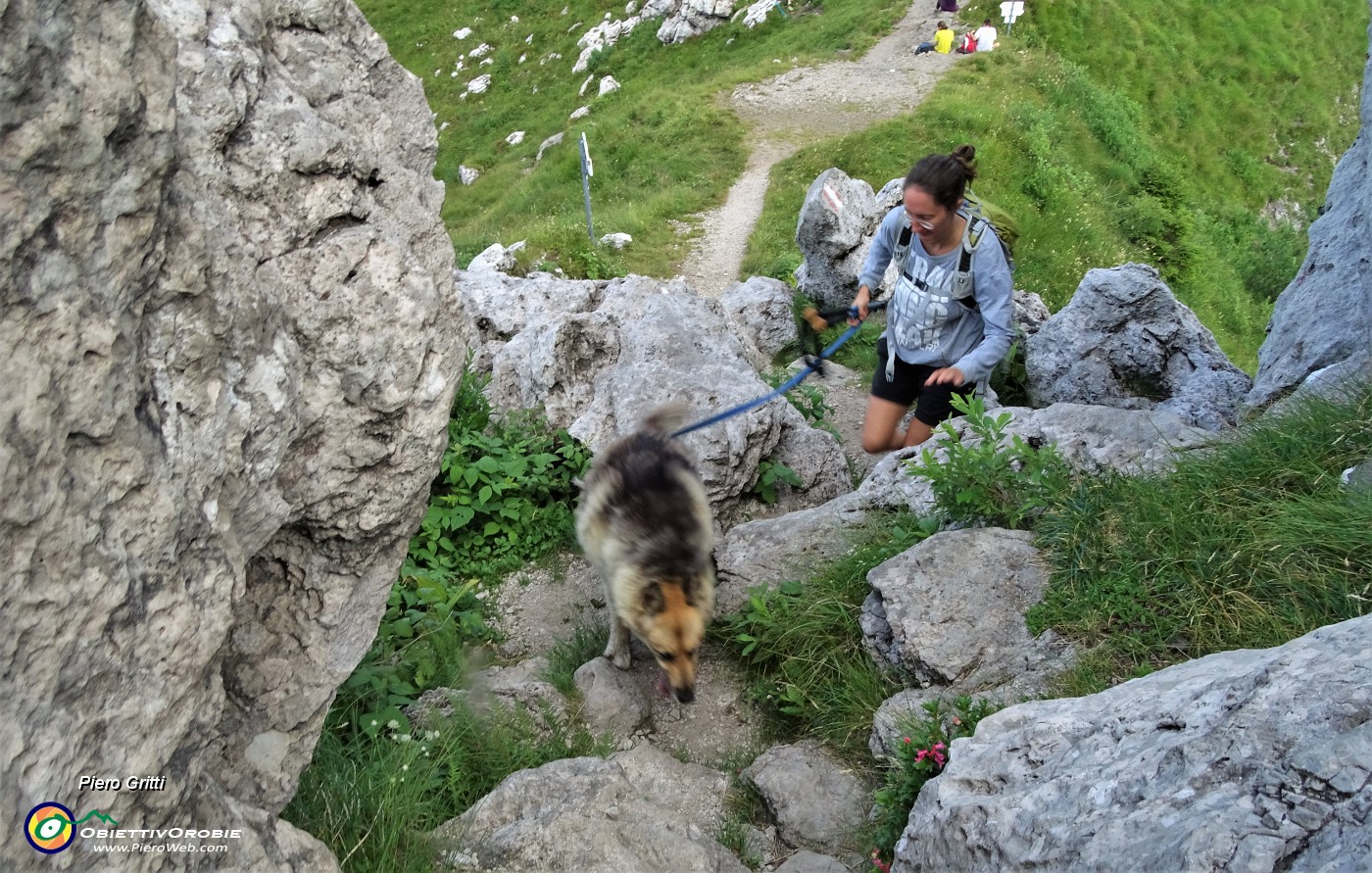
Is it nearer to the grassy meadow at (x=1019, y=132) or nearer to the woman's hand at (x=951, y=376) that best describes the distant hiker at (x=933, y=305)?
the woman's hand at (x=951, y=376)

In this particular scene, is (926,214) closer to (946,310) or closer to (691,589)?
(946,310)

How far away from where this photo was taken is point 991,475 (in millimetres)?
5051

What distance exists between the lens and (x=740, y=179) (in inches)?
699

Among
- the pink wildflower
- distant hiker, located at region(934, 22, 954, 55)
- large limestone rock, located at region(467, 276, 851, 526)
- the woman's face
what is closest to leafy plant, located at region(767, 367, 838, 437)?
large limestone rock, located at region(467, 276, 851, 526)

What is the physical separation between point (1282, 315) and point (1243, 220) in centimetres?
1788

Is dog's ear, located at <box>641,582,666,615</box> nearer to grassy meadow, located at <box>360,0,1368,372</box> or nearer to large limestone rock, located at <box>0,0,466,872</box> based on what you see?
large limestone rock, located at <box>0,0,466,872</box>

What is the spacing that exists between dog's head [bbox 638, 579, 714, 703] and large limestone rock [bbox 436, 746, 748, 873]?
1.74 feet

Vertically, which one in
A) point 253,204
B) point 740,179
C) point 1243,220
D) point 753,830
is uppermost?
point 253,204

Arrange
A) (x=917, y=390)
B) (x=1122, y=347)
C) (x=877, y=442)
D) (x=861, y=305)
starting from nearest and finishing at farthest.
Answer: (x=861, y=305) → (x=917, y=390) → (x=877, y=442) → (x=1122, y=347)

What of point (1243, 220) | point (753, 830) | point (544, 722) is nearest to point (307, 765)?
point (544, 722)

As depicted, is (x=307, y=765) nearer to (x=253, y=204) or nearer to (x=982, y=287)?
(x=253, y=204)

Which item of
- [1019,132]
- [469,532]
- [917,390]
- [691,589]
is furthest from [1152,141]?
[691,589]

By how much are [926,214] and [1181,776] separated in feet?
12.2

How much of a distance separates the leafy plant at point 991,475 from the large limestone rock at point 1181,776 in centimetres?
163
